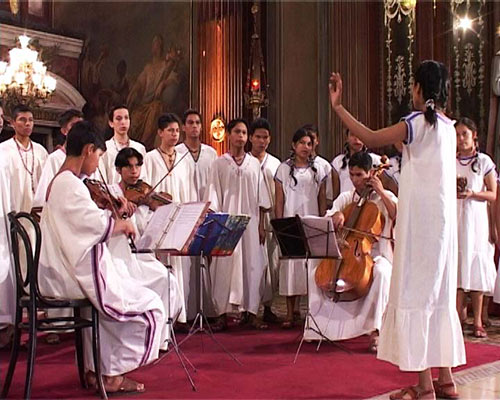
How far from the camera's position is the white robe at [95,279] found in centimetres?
354

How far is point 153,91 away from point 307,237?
30.0 feet

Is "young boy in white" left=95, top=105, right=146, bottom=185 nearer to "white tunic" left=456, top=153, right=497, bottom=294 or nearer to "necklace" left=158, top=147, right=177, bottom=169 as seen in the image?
"necklace" left=158, top=147, right=177, bottom=169

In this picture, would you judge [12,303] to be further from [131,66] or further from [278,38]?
[131,66]

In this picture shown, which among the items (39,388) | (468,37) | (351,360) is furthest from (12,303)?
(468,37)

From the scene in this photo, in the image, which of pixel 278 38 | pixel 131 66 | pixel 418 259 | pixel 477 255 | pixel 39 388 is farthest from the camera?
pixel 131 66

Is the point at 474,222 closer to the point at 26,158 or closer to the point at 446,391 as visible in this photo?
the point at 446,391

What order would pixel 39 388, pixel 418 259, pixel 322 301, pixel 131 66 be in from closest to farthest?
pixel 418 259 → pixel 39 388 → pixel 322 301 → pixel 131 66

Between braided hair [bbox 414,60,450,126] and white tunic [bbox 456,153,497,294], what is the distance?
7.75 feet

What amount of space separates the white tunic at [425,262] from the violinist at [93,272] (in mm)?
1334

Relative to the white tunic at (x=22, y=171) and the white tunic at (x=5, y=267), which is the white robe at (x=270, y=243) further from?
the white tunic at (x=5, y=267)

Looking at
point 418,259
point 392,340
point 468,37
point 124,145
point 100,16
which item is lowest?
point 392,340

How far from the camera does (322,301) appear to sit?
525 centimetres

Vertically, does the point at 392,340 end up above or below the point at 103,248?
below

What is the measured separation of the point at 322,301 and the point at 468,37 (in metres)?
4.81
